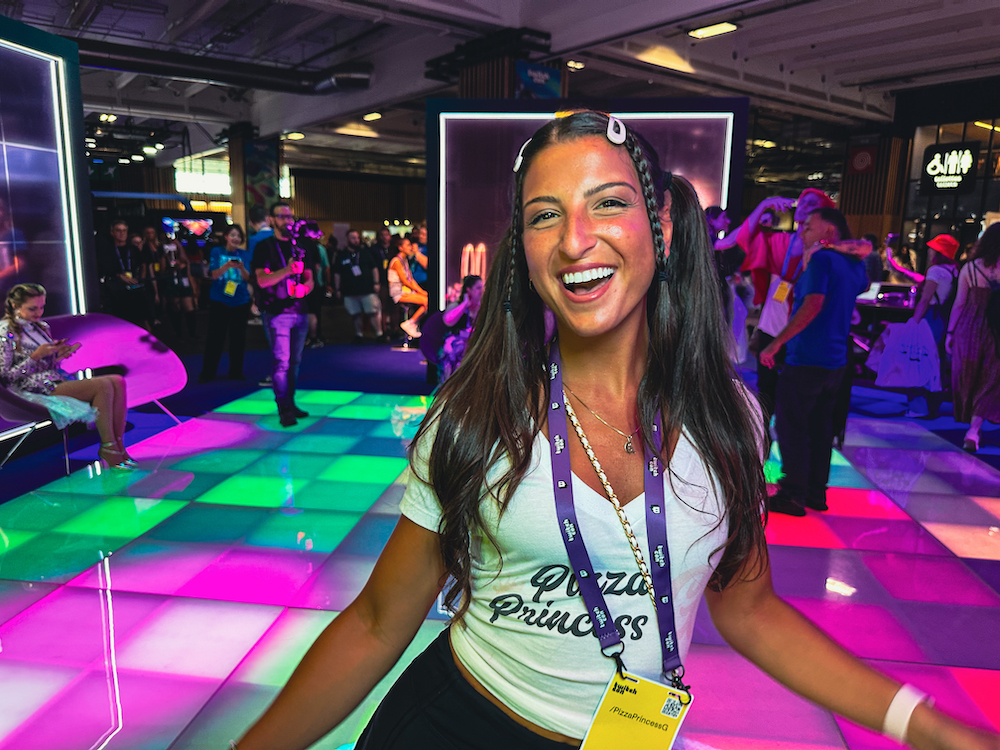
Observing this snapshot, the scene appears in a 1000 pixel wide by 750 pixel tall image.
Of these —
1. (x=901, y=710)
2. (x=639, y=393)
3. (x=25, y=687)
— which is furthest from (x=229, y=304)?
(x=901, y=710)

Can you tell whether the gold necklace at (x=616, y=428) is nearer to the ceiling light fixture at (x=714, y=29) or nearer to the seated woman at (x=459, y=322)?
the seated woman at (x=459, y=322)

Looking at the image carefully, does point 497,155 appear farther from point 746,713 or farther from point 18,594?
point 746,713

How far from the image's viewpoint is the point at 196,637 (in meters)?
2.50

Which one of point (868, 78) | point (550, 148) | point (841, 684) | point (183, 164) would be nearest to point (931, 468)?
point (841, 684)

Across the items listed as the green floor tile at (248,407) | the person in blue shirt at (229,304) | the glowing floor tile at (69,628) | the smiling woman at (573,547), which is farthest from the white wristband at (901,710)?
the person in blue shirt at (229,304)

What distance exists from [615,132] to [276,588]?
2.56 metres

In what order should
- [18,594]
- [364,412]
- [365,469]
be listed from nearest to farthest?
[18,594], [365,469], [364,412]

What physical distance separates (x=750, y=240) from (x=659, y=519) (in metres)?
4.11

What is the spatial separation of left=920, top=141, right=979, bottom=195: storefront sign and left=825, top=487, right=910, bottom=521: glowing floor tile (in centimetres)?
1118

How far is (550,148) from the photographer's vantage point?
35.0 inches

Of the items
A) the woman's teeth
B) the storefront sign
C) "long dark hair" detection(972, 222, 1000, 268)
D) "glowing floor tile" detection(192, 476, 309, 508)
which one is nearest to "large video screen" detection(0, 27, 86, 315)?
"glowing floor tile" detection(192, 476, 309, 508)

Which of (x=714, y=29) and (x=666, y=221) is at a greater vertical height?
(x=714, y=29)

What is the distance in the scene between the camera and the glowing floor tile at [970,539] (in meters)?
3.41

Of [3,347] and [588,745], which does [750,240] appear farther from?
[3,347]
